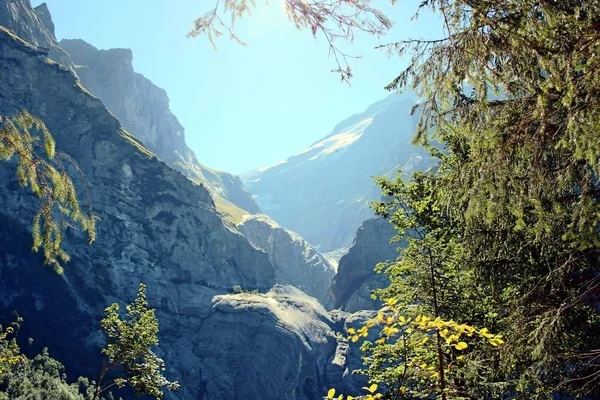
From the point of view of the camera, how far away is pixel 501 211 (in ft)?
18.7

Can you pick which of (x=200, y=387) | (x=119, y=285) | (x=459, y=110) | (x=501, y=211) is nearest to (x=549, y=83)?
(x=501, y=211)

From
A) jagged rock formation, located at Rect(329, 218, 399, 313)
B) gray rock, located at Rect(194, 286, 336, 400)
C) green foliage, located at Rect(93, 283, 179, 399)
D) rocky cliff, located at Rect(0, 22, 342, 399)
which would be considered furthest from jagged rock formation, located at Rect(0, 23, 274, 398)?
green foliage, located at Rect(93, 283, 179, 399)

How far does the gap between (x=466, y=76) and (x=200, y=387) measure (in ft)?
410

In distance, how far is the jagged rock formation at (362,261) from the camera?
15838cm

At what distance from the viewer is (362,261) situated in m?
164

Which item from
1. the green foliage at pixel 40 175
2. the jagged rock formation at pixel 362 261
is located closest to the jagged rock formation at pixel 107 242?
the jagged rock formation at pixel 362 261

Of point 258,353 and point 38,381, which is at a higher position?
point 258,353

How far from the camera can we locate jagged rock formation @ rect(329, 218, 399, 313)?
15838cm

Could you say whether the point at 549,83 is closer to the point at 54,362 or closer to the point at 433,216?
the point at 433,216

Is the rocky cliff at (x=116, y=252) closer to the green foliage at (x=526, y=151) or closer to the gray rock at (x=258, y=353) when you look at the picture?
the gray rock at (x=258, y=353)

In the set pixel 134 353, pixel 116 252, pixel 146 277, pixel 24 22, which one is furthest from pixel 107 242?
pixel 134 353

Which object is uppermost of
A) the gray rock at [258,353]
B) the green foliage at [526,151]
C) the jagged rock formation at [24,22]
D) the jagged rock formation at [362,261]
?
the jagged rock formation at [24,22]

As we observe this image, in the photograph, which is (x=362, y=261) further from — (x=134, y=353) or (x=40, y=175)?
(x=40, y=175)

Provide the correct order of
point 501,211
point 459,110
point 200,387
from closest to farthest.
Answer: point 501,211 < point 459,110 < point 200,387
